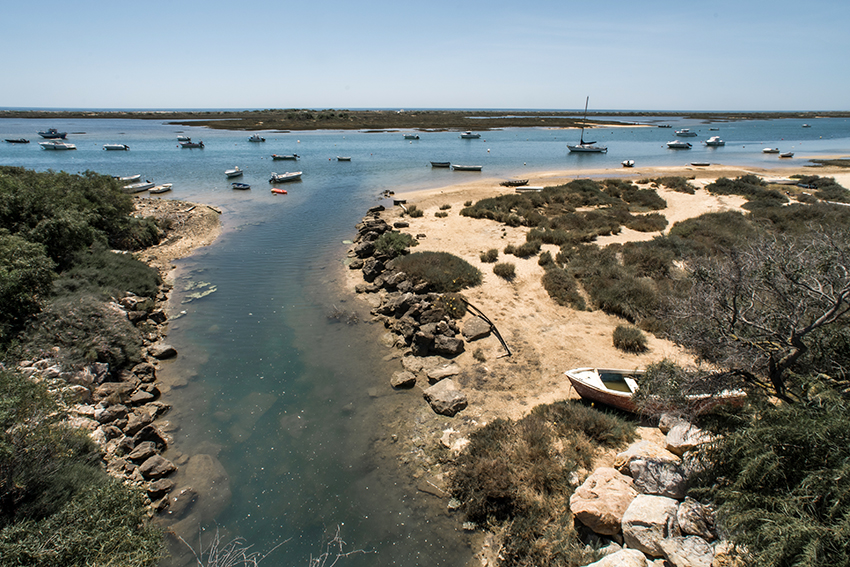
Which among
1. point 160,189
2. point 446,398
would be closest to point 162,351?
point 446,398

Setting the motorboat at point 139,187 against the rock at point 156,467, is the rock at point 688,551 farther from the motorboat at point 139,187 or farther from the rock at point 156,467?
the motorboat at point 139,187

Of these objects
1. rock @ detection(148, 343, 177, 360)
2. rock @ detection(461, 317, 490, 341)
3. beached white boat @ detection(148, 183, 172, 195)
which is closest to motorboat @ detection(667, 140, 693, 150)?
rock @ detection(461, 317, 490, 341)

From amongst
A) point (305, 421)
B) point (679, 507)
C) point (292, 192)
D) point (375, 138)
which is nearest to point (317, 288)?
point (305, 421)

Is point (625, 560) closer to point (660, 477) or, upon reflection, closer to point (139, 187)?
point (660, 477)

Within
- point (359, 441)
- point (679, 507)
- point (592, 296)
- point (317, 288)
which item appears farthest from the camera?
point (317, 288)

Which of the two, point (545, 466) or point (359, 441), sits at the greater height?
point (545, 466)

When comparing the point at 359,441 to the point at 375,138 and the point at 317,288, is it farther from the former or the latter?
the point at 375,138

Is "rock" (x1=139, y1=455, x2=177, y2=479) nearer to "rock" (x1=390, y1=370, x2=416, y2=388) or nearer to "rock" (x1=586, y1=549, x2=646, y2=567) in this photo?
"rock" (x1=390, y1=370, x2=416, y2=388)
